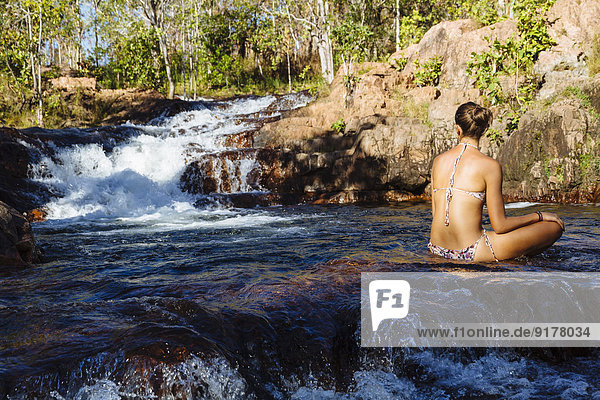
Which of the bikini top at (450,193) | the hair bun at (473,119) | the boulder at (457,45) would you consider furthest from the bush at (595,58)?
the bikini top at (450,193)

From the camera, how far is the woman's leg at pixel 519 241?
393 cm

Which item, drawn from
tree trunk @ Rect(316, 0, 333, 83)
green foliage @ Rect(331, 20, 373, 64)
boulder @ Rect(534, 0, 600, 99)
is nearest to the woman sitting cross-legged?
boulder @ Rect(534, 0, 600, 99)

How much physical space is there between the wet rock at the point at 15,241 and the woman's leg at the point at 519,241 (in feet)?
14.8

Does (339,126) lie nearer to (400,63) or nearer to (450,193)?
(400,63)

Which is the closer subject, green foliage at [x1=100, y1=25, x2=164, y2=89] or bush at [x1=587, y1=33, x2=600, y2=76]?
bush at [x1=587, y1=33, x2=600, y2=76]

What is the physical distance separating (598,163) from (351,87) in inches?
316

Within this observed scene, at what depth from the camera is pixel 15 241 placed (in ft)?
15.2

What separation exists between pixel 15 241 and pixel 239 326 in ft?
10.7

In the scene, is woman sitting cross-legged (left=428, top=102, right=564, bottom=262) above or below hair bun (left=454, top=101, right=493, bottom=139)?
below

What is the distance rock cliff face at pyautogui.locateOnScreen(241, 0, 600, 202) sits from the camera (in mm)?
9516

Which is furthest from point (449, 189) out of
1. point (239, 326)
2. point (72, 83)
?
point (72, 83)

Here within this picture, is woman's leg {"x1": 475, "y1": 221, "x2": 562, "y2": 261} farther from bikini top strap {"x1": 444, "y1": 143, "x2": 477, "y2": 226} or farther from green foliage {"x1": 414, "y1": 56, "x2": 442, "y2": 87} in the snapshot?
green foliage {"x1": 414, "y1": 56, "x2": 442, "y2": 87}

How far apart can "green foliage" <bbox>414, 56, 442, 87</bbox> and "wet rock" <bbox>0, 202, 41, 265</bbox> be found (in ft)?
41.2

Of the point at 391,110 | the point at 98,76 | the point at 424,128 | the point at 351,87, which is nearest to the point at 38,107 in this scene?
the point at 98,76
